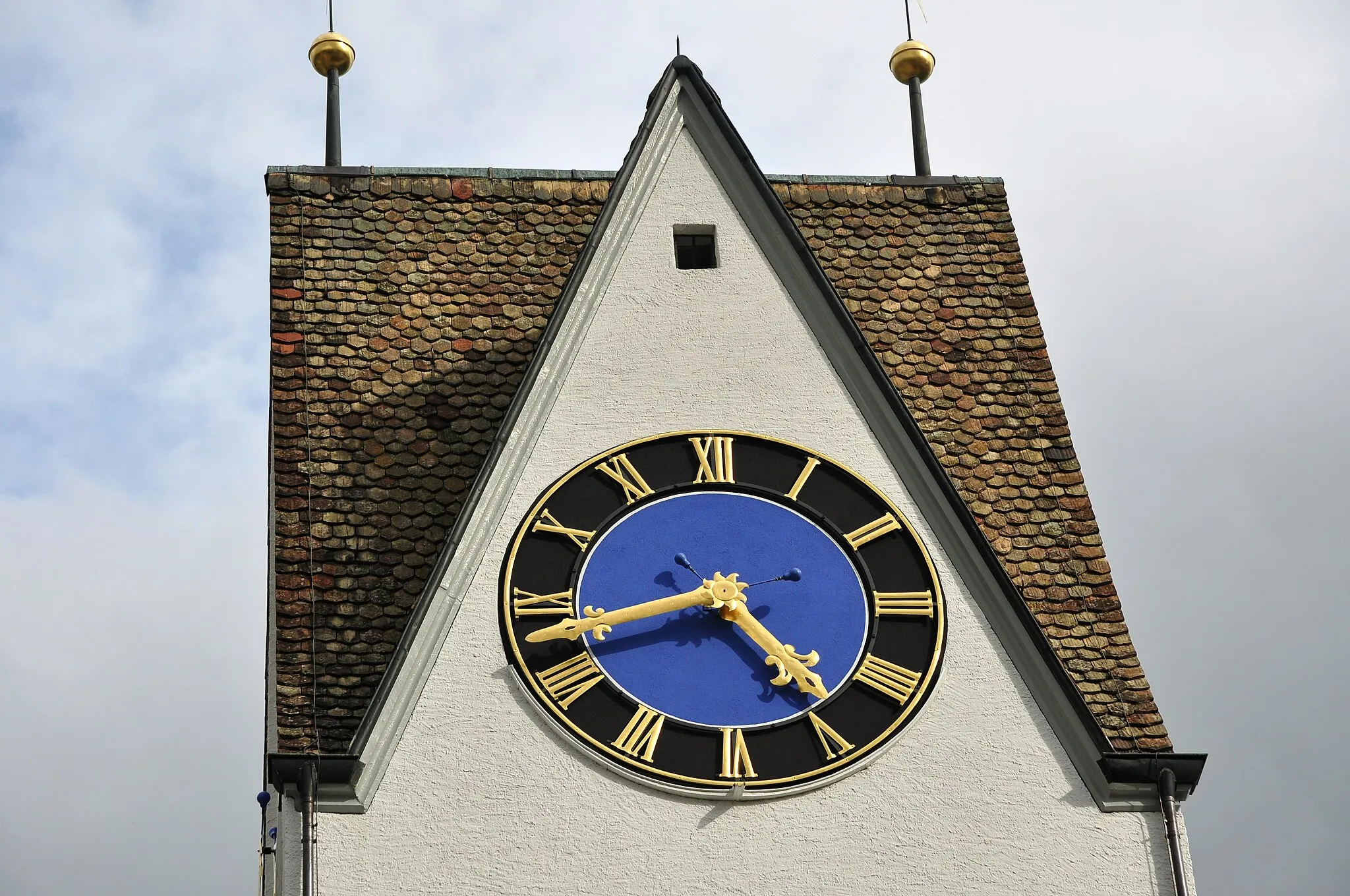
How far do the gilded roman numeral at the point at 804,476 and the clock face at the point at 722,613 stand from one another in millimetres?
10

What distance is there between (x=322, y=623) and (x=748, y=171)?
3.41m

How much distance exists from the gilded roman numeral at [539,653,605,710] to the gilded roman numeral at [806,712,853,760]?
3.34ft

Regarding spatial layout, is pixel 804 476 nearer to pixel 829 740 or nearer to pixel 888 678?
pixel 888 678

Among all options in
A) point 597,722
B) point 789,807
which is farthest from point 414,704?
point 789,807

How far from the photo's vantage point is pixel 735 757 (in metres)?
14.1

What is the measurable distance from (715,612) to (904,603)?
934 mm

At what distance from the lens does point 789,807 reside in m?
14.0

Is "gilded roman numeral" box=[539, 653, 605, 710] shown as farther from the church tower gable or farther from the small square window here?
the small square window

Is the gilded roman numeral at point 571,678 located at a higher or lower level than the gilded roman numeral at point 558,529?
lower

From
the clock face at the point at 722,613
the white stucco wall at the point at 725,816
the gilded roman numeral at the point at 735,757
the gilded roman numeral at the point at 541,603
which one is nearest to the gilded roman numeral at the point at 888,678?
the clock face at the point at 722,613

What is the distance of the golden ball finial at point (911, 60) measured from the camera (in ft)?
63.8

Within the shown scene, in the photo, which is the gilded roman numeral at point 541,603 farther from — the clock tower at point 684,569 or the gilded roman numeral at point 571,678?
the gilded roman numeral at point 571,678

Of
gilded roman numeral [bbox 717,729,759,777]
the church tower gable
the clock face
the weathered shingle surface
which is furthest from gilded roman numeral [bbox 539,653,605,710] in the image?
the weathered shingle surface

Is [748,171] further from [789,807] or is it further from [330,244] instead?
[789,807]
